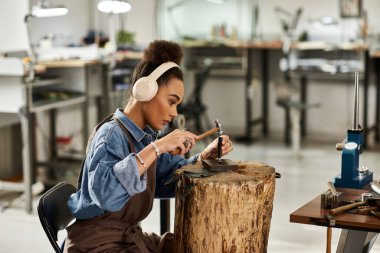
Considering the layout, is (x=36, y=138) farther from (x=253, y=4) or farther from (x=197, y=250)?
(x=197, y=250)

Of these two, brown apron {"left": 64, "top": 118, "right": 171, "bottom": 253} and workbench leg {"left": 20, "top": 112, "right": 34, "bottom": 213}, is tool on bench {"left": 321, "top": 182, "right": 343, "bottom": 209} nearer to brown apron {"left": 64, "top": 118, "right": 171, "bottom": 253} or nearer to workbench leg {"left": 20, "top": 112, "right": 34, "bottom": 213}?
brown apron {"left": 64, "top": 118, "right": 171, "bottom": 253}

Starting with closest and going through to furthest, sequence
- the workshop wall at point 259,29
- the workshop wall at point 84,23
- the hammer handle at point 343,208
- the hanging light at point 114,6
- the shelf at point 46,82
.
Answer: the hammer handle at point 343,208 → the hanging light at point 114,6 → the shelf at point 46,82 → the workshop wall at point 84,23 → the workshop wall at point 259,29

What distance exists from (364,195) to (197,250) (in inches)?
23.2

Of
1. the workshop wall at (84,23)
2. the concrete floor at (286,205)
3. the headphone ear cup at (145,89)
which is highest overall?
the workshop wall at (84,23)

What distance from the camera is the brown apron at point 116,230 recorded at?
→ 7.57 feet

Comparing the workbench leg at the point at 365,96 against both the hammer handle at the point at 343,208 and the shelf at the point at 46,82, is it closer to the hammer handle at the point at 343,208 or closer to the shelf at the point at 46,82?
the shelf at the point at 46,82

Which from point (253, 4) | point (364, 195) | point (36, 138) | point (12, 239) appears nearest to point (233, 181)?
point (364, 195)

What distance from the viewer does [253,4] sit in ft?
27.0

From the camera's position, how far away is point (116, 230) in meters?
2.34

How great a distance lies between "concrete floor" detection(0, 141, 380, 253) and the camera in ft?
14.3

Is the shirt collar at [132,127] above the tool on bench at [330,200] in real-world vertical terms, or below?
above

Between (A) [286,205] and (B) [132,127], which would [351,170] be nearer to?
(B) [132,127]

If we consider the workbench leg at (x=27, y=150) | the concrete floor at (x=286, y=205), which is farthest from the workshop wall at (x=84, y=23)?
the concrete floor at (x=286, y=205)

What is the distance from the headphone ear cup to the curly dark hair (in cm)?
6
